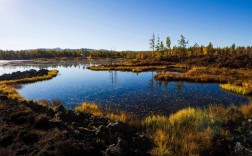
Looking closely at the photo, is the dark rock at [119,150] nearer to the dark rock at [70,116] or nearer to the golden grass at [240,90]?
the dark rock at [70,116]

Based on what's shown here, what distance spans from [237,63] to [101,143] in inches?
2405

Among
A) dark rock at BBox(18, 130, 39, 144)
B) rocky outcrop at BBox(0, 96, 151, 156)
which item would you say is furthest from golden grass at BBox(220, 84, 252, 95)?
dark rock at BBox(18, 130, 39, 144)

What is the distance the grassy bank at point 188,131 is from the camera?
34.1ft

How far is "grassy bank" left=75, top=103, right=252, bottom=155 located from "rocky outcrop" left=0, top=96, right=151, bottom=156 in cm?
86

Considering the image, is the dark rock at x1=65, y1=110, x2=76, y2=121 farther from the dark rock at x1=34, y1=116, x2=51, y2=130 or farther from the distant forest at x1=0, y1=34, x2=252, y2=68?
the distant forest at x1=0, y1=34, x2=252, y2=68

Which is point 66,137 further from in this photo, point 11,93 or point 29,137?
point 11,93

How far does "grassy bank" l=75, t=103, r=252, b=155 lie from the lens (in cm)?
1041

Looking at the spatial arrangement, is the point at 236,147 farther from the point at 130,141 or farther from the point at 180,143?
the point at 130,141

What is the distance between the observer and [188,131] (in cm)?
1236

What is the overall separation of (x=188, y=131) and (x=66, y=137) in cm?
649

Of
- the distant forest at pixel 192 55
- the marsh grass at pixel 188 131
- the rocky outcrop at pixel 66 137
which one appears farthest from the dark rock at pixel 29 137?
the distant forest at pixel 192 55

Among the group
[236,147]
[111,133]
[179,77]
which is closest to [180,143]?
[236,147]

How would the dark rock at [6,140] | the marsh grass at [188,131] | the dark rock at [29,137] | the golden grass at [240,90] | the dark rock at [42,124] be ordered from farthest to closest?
1. the golden grass at [240,90]
2. the dark rock at [42,124]
3. the dark rock at [29,137]
4. the dark rock at [6,140]
5. the marsh grass at [188,131]

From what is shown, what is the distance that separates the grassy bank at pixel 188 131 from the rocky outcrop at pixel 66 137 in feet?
2.83
